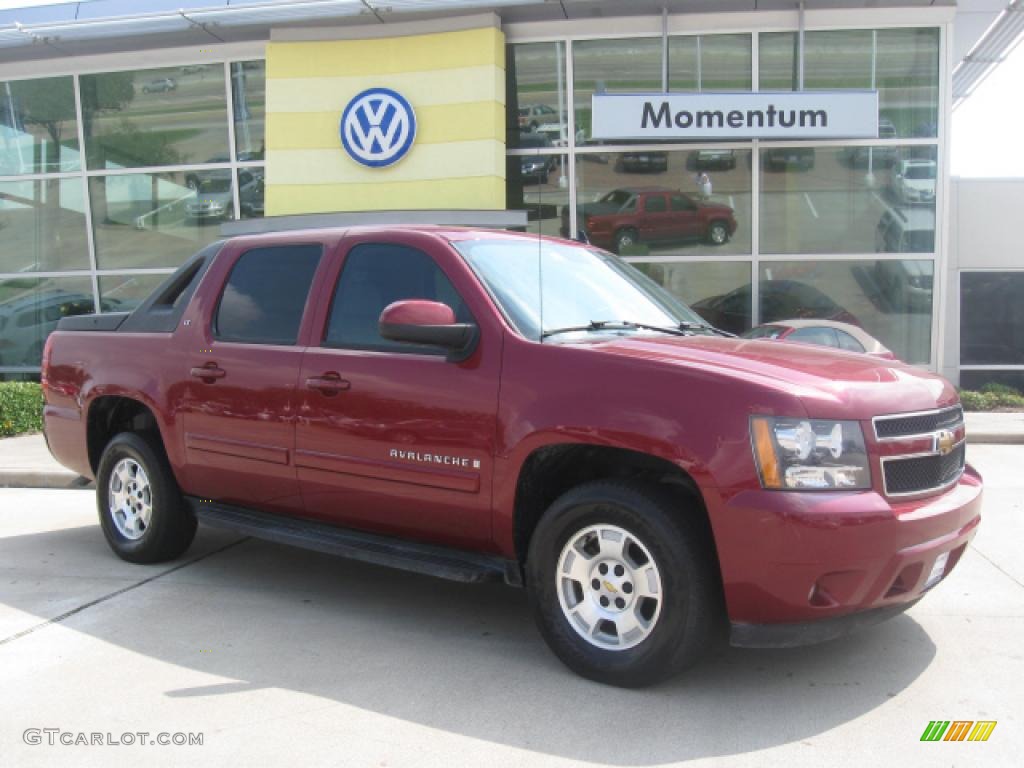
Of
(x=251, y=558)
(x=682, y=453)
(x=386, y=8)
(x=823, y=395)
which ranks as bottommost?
(x=251, y=558)

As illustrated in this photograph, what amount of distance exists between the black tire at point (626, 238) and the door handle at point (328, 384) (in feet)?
34.6

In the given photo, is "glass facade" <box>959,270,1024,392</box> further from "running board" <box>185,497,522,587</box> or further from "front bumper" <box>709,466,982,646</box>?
"running board" <box>185,497,522,587</box>

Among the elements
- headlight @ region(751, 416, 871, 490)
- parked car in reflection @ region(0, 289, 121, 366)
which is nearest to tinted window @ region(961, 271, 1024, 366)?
headlight @ region(751, 416, 871, 490)

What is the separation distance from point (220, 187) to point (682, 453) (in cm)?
1380

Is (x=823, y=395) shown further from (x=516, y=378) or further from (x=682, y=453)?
(x=516, y=378)

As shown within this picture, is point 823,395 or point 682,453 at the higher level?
point 823,395

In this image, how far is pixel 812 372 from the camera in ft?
12.3

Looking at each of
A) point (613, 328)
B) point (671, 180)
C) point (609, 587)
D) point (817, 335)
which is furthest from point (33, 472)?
point (671, 180)

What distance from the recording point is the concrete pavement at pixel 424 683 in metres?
3.36

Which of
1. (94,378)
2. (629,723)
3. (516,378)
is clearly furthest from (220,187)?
(629,723)

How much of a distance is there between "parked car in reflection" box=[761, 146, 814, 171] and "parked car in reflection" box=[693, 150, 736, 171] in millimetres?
497

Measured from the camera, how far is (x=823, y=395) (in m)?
3.51

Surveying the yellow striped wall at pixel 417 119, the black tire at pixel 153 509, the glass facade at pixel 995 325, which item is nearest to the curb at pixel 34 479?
the black tire at pixel 153 509

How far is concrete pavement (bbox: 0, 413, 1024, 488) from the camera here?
29.3ft
